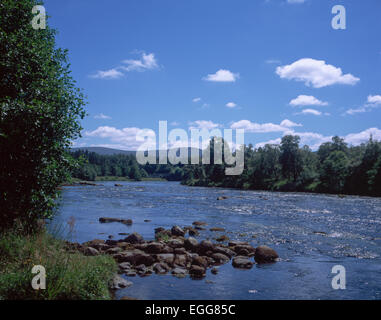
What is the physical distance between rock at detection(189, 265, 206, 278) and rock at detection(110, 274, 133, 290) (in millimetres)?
2915

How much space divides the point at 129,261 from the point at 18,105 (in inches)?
333

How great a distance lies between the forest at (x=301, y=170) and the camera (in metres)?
68.0

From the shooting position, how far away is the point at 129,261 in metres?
15.3

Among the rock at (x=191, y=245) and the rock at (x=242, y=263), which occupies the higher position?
the rock at (x=191, y=245)

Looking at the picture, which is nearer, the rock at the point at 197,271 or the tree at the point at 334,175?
the rock at the point at 197,271

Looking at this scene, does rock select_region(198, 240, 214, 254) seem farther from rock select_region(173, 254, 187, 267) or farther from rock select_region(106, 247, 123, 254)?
rock select_region(106, 247, 123, 254)

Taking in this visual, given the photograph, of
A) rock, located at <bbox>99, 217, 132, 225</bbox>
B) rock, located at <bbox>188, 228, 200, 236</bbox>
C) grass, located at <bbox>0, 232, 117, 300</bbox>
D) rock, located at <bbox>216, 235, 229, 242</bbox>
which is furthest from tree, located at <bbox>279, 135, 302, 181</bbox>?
grass, located at <bbox>0, 232, 117, 300</bbox>

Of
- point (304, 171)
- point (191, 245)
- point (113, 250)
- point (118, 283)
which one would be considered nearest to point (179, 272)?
point (118, 283)

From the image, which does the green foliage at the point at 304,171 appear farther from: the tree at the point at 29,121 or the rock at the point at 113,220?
the tree at the point at 29,121

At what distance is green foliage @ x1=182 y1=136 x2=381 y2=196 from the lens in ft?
223

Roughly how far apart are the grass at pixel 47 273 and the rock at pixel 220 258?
272 inches

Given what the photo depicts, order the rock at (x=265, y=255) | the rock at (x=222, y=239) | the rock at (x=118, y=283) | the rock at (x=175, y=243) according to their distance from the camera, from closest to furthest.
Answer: the rock at (x=118, y=283) → the rock at (x=265, y=255) → the rock at (x=175, y=243) → the rock at (x=222, y=239)

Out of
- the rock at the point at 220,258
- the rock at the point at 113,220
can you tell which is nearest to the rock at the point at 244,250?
the rock at the point at 220,258

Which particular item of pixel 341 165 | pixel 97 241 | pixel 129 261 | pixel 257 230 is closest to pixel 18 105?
pixel 129 261
